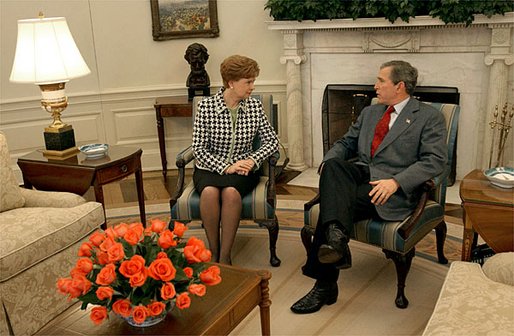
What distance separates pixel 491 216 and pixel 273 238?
1.25 m

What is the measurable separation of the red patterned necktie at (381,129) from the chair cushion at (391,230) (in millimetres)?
402

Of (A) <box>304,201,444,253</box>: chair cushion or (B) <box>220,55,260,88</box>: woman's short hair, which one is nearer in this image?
(A) <box>304,201,444,253</box>: chair cushion

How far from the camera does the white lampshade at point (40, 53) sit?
3.19m

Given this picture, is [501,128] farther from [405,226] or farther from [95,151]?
[95,151]

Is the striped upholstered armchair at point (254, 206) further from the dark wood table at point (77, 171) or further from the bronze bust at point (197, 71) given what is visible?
the bronze bust at point (197, 71)

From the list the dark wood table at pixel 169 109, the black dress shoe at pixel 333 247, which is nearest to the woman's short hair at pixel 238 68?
the black dress shoe at pixel 333 247

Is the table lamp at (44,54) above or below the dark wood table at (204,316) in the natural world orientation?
above

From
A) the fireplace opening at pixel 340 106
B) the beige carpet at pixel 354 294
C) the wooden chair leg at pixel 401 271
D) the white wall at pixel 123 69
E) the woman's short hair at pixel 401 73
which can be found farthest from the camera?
the white wall at pixel 123 69

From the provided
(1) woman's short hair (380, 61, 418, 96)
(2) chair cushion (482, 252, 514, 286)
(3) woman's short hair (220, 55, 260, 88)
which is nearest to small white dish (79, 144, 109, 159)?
(3) woman's short hair (220, 55, 260, 88)

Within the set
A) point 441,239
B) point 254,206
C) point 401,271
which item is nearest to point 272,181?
point 254,206

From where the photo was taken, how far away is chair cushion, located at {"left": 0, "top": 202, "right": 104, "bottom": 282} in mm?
2568

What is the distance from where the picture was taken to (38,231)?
8.91ft

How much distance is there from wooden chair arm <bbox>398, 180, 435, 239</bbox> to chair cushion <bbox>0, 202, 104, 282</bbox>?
5.15 feet

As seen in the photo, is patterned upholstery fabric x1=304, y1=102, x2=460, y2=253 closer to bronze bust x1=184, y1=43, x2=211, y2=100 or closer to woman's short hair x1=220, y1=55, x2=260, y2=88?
woman's short hair x1=220, y1=55, x2=260, y2=88
